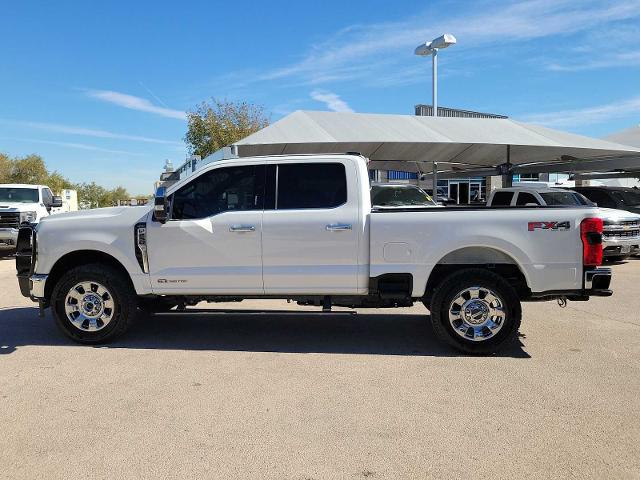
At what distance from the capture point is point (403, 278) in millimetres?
5340

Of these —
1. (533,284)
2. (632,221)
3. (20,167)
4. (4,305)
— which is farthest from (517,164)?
(20,167)

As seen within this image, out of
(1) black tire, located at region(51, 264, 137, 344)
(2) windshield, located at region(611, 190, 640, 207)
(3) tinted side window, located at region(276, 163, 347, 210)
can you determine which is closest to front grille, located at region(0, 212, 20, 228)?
(1) black tire, located at region(51, 264, 137, 344)

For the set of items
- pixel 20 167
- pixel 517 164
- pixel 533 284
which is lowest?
pixel 533 284

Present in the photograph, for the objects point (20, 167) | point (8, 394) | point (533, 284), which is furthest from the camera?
point (20, 167)

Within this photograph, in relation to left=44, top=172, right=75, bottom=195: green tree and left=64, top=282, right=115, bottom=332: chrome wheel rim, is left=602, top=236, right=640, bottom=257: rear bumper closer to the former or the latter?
left=64, top=282, right=115, bottom=332: chrome wheel rim

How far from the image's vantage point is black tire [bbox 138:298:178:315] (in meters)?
5.87

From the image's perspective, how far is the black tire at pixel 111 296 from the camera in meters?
5.64

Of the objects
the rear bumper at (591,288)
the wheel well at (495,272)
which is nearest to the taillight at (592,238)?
the rear bumper at (591,288)

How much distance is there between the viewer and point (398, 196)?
1323cm

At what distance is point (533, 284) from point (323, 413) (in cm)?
262

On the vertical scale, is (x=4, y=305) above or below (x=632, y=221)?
below

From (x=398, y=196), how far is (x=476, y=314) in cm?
817

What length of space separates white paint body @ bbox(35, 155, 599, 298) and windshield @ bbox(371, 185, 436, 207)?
7.41 meters

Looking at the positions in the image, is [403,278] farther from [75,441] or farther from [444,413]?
[75,441]
